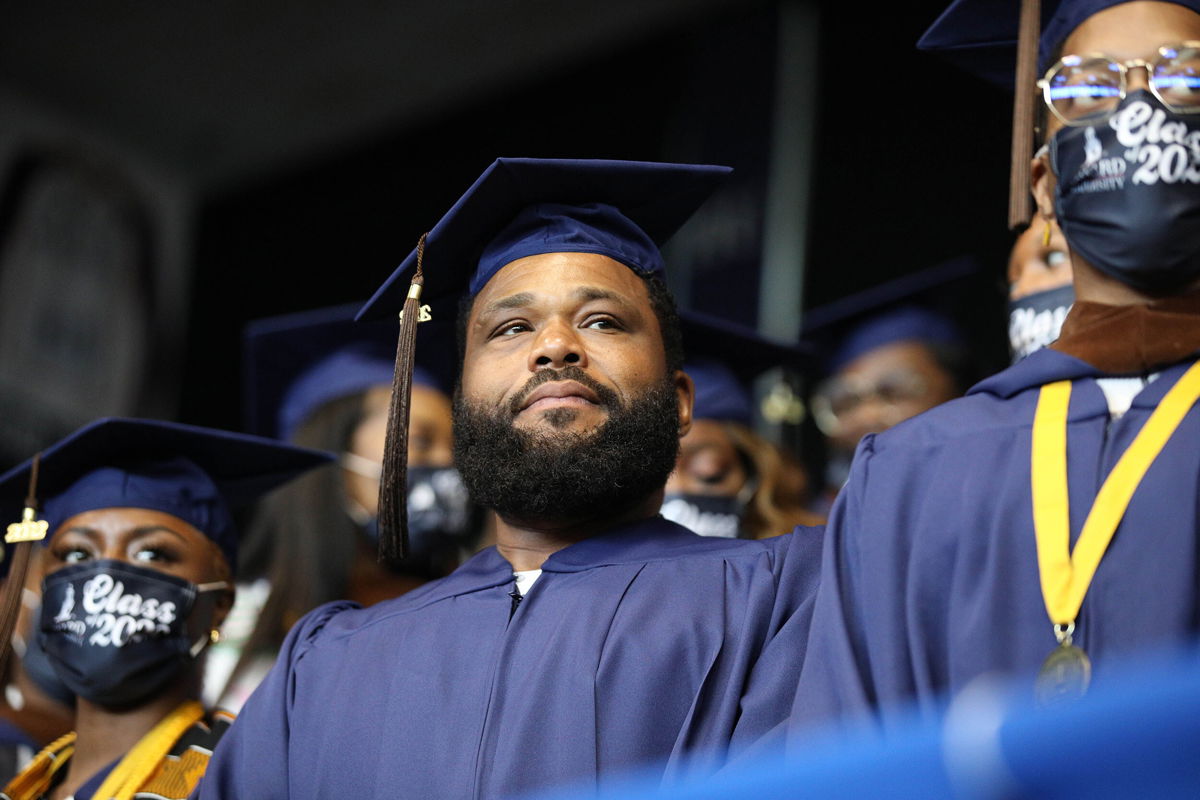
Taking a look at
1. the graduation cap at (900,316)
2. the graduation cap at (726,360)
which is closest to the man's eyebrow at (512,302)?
the graduation cap at (726,360)

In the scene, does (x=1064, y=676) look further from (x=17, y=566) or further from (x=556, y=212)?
(x=17, y=566)

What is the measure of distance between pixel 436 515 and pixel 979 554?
10.1ft

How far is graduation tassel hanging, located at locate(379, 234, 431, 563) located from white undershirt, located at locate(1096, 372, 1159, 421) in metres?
1.28

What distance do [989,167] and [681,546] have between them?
359 cm

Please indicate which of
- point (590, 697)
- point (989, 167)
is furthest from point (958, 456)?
point (989, 167)

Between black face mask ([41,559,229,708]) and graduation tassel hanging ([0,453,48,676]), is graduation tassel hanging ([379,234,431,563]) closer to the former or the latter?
black face mask ([41,559,229,708])

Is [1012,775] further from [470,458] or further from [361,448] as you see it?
[361,448]

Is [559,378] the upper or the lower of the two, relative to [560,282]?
lower

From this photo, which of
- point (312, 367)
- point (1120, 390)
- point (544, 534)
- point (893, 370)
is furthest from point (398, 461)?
point (893, 370)

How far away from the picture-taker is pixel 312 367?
4.89 metres

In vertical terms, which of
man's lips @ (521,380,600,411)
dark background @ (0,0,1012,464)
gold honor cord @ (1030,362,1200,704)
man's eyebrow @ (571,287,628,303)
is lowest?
gold honor cord @ (1030,362,1200,704)

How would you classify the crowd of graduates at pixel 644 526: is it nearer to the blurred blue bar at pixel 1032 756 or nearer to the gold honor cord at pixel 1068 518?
the gold honor cord at pixel 1068 518

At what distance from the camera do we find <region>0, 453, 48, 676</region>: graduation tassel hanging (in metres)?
3.15

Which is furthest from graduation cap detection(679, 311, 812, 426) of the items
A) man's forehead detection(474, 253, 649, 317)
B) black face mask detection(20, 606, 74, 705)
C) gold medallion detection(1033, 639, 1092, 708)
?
gold medallion detection(1033, 639, 1092, 708)
